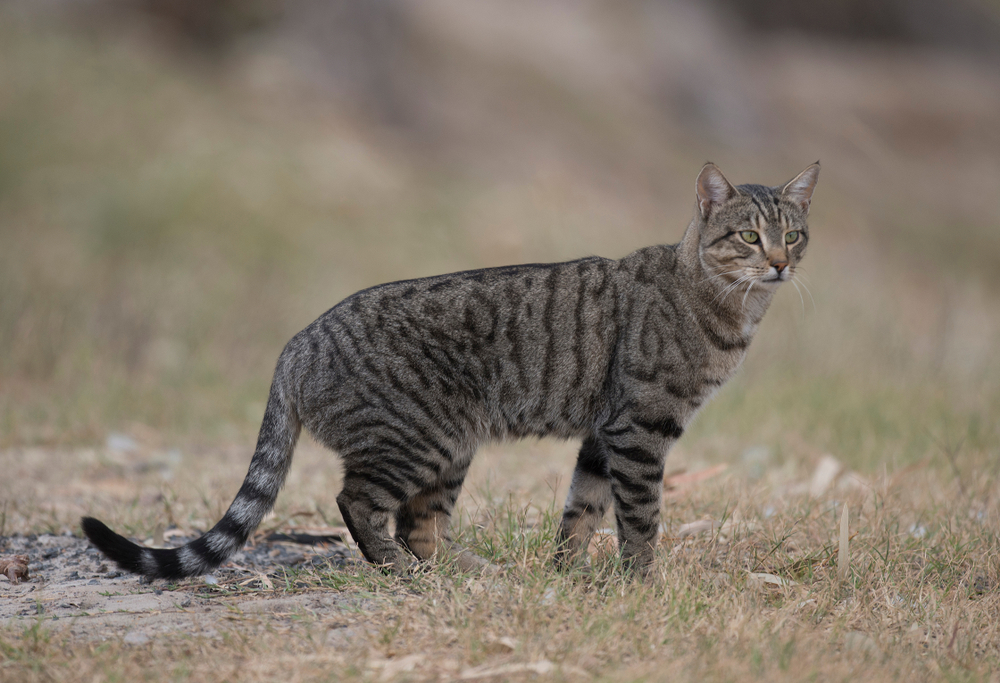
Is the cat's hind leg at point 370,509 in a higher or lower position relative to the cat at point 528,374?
lower

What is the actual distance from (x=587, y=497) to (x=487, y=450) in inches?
108

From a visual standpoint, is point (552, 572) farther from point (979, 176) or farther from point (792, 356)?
point (979, 176)

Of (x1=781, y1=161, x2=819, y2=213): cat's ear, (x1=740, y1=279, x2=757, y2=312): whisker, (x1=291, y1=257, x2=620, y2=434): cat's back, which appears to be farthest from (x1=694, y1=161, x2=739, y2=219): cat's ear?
(x1=291, y1=257, x2=620, y2=434): cat's back

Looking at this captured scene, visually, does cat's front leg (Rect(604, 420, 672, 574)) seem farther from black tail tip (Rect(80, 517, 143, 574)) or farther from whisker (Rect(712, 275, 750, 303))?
black tail tip (Rect(80, 517, 143, 574))

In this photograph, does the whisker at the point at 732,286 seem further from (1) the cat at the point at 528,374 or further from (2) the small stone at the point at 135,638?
(2) the small stone at the point at 135,638

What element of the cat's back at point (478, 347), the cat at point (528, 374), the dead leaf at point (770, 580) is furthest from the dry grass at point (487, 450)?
the cat's back at point (478, 347)

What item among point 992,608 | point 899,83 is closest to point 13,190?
point 992,608

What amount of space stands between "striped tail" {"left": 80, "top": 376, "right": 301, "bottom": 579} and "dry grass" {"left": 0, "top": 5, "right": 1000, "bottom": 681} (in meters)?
0.19

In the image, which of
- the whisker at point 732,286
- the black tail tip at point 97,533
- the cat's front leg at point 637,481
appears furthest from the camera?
the whisker at point 732,286

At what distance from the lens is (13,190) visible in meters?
10.1

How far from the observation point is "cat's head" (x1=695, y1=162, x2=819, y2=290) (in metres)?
3.53

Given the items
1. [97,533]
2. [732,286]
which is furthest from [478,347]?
[97,533]

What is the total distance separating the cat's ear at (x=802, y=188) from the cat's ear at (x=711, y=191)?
0.89ft

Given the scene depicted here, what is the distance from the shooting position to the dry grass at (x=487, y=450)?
258 centimetres
